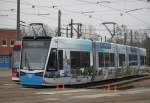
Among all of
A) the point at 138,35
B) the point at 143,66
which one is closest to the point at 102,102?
the point at 143,66

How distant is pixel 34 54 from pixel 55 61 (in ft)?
4.14

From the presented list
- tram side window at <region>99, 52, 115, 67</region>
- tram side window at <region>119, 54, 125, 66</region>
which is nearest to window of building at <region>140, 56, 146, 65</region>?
tram side window at <region>119, 54, 125, 66</region>

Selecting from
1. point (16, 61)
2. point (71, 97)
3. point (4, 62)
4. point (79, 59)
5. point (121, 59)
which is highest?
point (79, 59)

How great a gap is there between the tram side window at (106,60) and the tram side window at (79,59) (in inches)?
94.2

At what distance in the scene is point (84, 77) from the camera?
1123 inches

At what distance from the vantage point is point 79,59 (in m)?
27.8

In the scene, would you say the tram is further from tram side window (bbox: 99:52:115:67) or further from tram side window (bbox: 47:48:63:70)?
tram side window (bbox: 47:48:63:70)

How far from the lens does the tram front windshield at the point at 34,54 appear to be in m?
24.8

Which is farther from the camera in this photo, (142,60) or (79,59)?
(142,60)

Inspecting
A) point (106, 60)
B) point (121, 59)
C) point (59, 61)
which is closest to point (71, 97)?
point (59, 61)

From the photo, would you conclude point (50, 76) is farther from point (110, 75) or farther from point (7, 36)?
point (7, 36)

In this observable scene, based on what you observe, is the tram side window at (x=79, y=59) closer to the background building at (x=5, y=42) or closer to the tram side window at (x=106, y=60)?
the tram side window at (x=106, y=60)

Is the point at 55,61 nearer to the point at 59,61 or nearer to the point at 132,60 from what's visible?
the point at 59,61

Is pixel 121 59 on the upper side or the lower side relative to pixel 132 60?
upper
